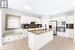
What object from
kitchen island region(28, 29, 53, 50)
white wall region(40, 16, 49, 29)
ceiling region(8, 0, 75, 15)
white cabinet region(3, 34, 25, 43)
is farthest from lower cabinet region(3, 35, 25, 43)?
white wall region(40, 16, 49, 29)

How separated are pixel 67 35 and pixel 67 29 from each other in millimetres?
603

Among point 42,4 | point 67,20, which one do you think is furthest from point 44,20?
point 42,4

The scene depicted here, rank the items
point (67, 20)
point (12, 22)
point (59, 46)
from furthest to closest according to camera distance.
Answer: point (67, 20) < point (12, 22) < point (59, 46)

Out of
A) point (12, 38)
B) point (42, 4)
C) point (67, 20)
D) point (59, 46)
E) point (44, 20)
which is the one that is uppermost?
point (42, 4)

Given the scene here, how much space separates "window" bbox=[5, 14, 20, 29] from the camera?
518 cm

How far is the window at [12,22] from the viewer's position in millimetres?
5178

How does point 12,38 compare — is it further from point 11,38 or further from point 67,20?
point 67,20

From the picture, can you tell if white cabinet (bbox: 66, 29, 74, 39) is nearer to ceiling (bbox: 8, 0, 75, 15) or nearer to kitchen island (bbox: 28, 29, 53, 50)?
ceiling (bbox: 8, 0, 75, 15)

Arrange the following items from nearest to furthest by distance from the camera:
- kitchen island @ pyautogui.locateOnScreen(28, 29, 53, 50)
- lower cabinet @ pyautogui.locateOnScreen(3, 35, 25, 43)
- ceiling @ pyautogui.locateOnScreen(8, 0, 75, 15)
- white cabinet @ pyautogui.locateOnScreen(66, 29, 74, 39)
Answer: kitchen island @ pyautogui.locateOnScreen(28, 29, 53, 50), ceiling @ pyautogui.locateOnScreen(8, 0, 75, 15), lower cabinet @ pyautogui.locateOnScreen(3, 35, 25, 43), white cabinet @ pyautogui.locateOnScreen(66, 29, 74, 39)

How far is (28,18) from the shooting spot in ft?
23.3

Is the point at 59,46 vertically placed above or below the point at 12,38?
below

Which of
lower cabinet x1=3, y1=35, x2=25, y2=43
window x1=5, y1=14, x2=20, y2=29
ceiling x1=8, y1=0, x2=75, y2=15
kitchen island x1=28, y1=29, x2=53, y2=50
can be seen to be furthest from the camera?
window x1=5, y1=14, x2=20, y2=29

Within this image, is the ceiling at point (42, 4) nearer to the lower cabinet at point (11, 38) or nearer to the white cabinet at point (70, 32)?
the lower cabinet at point (11, 38)

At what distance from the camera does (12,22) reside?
560 centimetres
